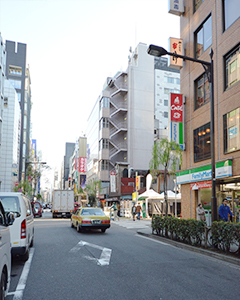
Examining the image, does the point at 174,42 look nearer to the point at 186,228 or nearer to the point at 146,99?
the point at 186,228

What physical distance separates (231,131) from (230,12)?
687cm

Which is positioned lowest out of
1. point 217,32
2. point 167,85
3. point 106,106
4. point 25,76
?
point 217,32

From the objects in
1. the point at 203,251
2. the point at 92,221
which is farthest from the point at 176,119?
the point at 203,251

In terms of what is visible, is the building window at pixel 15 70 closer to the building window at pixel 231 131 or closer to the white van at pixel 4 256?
the building window at pixel 231 131

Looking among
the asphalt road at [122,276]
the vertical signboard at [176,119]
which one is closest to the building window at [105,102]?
the vertical signboard at [176,119]

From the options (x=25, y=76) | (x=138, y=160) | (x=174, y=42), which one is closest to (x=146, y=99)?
(x=138, y=160)

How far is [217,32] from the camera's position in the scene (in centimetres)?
1858

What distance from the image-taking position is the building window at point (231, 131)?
53.6 ft

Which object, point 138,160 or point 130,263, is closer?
point 130,263

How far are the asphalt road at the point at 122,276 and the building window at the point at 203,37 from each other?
14752 mm

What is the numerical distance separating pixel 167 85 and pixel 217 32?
54.5 metres

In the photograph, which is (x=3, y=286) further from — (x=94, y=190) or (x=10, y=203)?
(x=94, y=190)

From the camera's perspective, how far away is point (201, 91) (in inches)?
805

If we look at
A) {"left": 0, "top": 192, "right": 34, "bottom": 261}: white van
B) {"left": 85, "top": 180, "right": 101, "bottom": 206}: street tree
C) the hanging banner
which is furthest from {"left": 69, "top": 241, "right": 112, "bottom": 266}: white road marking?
the hanging banner
